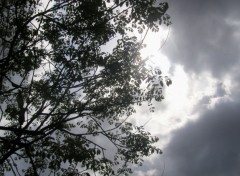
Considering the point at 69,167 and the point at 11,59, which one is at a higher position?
the point at 11,59

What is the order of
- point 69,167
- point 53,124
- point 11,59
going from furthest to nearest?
point 69,167 → point 53,124 → point 11,59

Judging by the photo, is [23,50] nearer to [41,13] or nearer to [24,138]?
[41,13]

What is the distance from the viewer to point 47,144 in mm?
11820

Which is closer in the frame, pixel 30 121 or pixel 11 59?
pixel 11 59

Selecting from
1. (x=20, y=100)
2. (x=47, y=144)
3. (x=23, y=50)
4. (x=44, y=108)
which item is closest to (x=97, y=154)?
(x=47, y=144)

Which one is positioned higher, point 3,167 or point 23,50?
point 23,50

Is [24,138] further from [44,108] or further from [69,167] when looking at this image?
[69,167]

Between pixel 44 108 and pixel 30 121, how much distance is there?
2.97ft

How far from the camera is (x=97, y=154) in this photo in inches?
483

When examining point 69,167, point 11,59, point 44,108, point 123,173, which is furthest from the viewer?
point 123,173

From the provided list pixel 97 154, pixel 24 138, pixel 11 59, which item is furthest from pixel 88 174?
pixel 11 59

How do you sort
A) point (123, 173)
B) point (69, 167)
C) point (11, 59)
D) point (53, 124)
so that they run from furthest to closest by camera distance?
point (123, 173) → point (69, 167) → point (53, 124) → point (11, 59)

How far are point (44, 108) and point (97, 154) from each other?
3.06 metres

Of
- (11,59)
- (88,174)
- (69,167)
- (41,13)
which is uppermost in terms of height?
(41,13)
